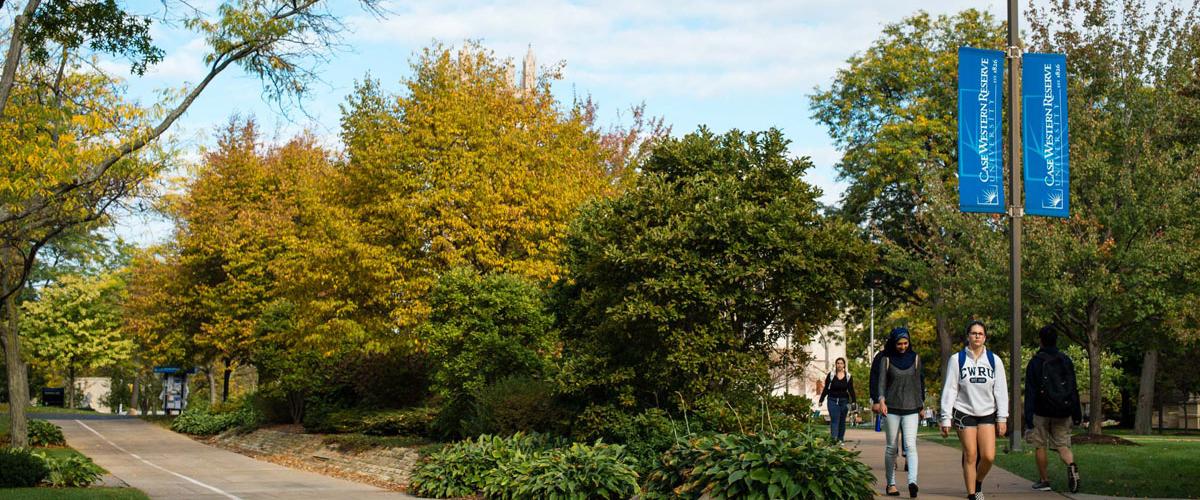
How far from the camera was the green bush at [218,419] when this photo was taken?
3788 cm

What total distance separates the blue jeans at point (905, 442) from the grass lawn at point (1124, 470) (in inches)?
72.5

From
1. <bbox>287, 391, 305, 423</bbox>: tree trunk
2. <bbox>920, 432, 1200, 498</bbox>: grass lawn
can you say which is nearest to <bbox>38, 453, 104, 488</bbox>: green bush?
<bbox>287, 391, 305, 423</bbox>: tree trunk

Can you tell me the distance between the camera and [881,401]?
40.7 ft

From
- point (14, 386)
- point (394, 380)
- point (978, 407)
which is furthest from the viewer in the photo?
point (394, 380)

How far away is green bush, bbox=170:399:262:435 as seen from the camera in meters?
37.9

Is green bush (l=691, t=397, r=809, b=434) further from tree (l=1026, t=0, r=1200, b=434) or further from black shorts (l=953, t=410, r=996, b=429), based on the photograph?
tree (l=1026, t=0, r=1200, b=434)

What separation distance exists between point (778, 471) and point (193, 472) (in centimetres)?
1692

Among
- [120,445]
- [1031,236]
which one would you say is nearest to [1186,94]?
[1031,236]

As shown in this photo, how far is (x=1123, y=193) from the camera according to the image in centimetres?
2147

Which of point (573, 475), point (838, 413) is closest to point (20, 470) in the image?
point (573, 475)

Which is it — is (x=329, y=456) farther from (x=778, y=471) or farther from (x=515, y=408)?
(x=778, y=471)

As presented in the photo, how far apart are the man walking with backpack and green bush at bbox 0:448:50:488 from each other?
1491cm

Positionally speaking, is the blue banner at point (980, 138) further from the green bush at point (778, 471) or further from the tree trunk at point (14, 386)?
the tree trunk at point (14, 386)

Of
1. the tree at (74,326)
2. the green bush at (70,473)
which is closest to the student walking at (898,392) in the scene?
the green bush at (70,473)
